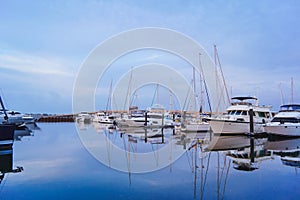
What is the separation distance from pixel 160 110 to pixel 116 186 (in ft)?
107

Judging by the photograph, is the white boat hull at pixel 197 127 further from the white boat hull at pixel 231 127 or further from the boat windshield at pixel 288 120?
the boat windshield at pixel 288 120

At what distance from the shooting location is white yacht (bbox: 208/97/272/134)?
23.1 metres

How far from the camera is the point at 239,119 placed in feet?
79.3

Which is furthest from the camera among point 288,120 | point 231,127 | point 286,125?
point 288,120

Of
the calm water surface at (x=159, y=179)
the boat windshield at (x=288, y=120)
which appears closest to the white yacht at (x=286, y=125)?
the boat windshield at (x=288, y=120)

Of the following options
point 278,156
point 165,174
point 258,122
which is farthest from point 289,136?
point 165,174

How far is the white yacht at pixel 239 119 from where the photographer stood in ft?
75.8

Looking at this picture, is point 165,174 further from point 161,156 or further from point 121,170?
point 161,156

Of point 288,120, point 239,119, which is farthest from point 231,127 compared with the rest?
point 288,120

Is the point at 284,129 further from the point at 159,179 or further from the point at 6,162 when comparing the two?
the point at 6,162

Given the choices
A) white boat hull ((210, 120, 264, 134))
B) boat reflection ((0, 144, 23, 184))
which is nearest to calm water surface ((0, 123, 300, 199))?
boat reflection ((0, 144, 23, 184))

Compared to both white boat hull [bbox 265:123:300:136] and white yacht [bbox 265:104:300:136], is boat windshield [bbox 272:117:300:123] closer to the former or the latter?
white yacht [bbox 265:104:300:136]

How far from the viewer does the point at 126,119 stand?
35.7m

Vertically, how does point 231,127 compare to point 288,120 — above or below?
below
